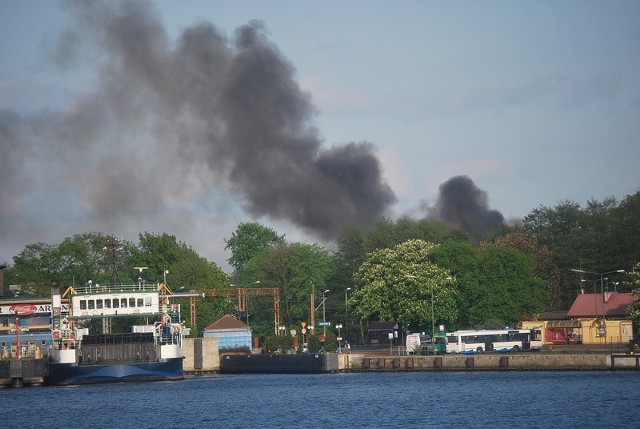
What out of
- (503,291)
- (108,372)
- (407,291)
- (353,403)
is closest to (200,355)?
(108,372)

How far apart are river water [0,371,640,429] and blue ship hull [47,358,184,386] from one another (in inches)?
44.8

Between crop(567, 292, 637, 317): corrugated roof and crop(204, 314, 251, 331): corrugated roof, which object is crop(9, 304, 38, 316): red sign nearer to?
crop(204, 314, 251, 331): corrugated roof

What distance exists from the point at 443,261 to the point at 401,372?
2412cm

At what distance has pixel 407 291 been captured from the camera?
463 ft

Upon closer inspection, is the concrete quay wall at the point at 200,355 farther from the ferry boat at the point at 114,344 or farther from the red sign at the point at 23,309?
the red sign at the point at 23,309

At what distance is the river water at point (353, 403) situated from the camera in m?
76.2

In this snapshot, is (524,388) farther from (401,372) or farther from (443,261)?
(443,261)

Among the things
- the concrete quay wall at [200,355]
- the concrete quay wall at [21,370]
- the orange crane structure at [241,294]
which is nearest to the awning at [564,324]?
the orange crane structure at [241,294]

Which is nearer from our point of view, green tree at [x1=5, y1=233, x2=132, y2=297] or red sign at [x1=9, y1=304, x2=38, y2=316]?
red sign at [x1=9, y1=304, x2=38, y2=316]

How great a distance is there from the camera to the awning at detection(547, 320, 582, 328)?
137 m

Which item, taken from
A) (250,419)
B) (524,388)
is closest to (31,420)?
(250,419)

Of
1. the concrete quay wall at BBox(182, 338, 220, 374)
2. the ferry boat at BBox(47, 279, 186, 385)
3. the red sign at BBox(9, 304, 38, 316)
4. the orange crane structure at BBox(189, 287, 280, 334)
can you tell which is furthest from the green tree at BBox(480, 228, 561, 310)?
the red sign at BBox(9, 304, 38, 316)

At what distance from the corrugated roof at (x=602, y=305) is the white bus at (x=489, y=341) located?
1313cm

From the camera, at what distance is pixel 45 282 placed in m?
186
